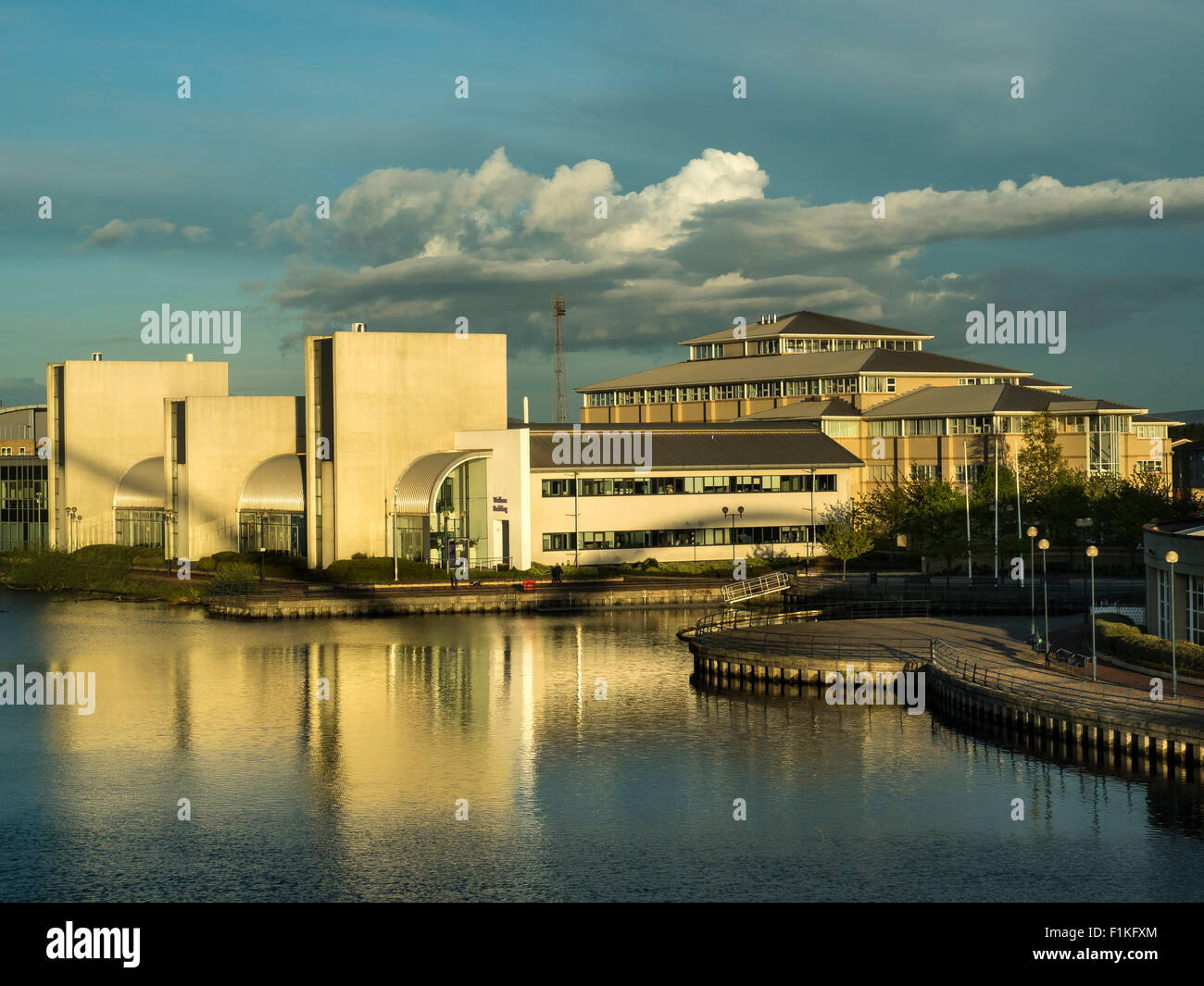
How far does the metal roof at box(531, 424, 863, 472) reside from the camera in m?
105

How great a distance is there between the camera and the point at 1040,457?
405 ft

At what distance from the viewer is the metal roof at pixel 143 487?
432ft

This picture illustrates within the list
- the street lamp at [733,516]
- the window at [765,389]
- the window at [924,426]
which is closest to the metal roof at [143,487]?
the street lamp at [733,516]

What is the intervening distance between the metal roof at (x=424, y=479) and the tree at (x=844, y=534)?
992 inches

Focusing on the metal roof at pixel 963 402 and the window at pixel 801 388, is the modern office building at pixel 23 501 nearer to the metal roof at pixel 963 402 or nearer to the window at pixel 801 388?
Answer: the window at pixel 801 388

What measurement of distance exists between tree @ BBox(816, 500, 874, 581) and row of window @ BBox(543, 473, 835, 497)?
→ 1.99m

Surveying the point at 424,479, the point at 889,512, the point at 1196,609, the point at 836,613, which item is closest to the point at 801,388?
the point at 889,512

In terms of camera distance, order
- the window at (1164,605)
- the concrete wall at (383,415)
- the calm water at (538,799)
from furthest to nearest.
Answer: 1. the concrete wall at (383,415)
2. the window at (1164,605)
3. the calm water at (538,799)

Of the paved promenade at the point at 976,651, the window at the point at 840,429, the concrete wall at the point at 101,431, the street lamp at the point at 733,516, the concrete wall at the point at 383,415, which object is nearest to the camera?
the paved promenade at the point at 976,651

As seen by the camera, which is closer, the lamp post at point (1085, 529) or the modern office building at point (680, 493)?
the lamp post at point (1085, 529)

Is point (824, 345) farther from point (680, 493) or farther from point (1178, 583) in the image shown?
point (1178, 583)

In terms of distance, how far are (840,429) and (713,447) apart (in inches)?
1162
